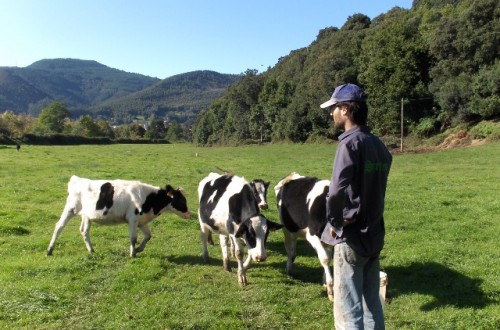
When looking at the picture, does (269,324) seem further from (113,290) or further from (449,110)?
(449,110)

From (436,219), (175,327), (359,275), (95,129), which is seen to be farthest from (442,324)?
(95,129)

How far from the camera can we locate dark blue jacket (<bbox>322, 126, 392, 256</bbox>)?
422 centimetres

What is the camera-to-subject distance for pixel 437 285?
27.0 ft

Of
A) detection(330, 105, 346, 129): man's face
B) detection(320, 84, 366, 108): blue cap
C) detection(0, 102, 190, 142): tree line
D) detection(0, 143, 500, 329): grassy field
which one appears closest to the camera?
detection(320, 84, 366, 108): blue cap

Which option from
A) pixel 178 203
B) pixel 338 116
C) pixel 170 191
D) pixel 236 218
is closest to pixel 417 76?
pixel 178 203

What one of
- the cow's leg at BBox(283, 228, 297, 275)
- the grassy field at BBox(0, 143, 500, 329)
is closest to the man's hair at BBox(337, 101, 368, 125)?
the grassy field at BBox(0, 143, 500, 329)

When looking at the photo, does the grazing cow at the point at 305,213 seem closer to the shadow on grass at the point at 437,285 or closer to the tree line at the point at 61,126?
the shadow on grass at the point at 437,285

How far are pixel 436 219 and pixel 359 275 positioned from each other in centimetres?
997

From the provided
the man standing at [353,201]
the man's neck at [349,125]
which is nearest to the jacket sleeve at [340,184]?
the man standing at [353,201]

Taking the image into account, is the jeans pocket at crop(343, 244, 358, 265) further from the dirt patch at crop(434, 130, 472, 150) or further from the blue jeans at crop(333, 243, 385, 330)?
the dirt patch at crop(434, 130, 472, 150)

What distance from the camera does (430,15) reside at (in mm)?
72062

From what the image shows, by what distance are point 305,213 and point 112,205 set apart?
4626 mm

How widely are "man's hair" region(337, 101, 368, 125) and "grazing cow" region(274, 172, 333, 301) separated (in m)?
3.50

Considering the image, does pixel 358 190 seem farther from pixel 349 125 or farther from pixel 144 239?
pixel 144 239
